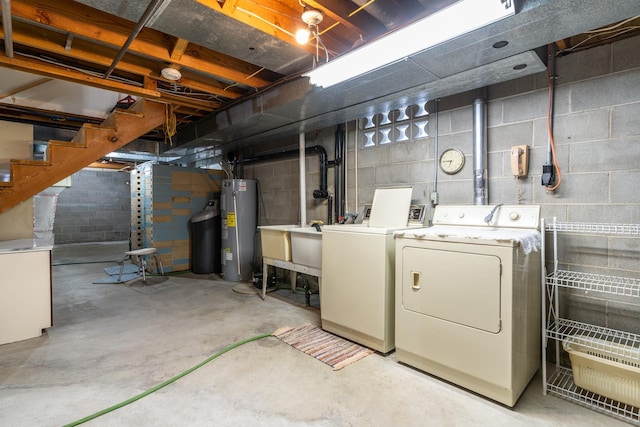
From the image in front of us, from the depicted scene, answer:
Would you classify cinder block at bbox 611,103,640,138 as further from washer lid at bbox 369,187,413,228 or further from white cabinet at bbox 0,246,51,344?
white cabinet at bbox 0,246,51,344

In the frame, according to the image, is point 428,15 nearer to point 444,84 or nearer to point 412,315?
point 444,84

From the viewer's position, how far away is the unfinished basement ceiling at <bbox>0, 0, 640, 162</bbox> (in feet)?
5.80

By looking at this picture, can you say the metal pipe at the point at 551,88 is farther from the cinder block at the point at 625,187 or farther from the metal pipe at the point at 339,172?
the metal pipe at the point at 339,172

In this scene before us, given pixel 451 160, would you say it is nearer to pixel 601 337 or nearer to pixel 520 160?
pixel 520 160

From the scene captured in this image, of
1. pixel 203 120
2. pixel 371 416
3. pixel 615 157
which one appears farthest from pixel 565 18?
pixel 203 120

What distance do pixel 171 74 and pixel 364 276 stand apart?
2627 millimetres

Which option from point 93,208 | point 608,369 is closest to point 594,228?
point 608,369

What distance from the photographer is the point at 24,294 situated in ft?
8.85

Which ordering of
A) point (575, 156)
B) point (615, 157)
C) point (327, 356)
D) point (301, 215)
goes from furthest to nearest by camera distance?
point (301, 215) < point (327, 356) < point (575, 156) < point (615, 157)

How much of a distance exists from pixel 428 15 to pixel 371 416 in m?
2.18

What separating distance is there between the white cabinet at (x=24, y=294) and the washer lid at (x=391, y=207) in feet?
10.2

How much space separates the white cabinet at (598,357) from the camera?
66.1 inches

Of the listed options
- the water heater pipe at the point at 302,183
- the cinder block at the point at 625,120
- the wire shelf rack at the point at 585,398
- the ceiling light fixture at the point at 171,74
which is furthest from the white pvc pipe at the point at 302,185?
the cinder block at the point at 625,120

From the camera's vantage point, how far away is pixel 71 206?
8.48 meters
